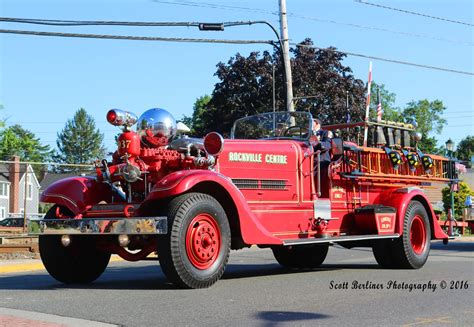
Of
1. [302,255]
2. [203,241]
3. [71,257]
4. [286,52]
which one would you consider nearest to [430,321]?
[203,241]

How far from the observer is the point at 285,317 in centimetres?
612

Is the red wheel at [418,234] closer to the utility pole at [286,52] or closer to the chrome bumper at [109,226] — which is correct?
the chrome bumper at [109,226]

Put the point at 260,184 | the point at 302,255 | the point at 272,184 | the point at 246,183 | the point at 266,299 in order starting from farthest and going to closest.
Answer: the point at 302,255
the point at 272,184
the point at 260,184
the point at 246,183
the point at 266,299

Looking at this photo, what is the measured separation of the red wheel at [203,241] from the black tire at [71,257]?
159cm

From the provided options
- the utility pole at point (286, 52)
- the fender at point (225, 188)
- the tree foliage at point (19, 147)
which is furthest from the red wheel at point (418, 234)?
the tree foliage at point (19, 147)

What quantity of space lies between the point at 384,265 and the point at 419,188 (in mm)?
1583

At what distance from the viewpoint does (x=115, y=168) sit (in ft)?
27.5

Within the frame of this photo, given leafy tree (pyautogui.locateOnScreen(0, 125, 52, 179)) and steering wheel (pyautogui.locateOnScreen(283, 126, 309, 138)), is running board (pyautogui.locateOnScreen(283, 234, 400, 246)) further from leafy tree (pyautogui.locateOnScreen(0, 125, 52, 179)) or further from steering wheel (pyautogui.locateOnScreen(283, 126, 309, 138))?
leafy tree (pyautogui.locateOnScreen(0, 125, 52, 179))

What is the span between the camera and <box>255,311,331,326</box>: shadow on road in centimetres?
591

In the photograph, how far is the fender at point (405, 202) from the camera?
10952 millimetres

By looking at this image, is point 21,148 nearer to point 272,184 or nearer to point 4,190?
point 4,190

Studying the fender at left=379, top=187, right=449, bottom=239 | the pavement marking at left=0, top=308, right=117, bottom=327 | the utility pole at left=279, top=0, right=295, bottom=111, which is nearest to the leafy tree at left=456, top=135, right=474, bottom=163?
the utility pole at left=279, top=0, right=295, bottom=111

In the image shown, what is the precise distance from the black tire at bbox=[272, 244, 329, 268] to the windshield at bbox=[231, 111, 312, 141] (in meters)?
1.85

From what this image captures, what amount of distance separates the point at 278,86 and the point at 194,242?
28.0 meters
